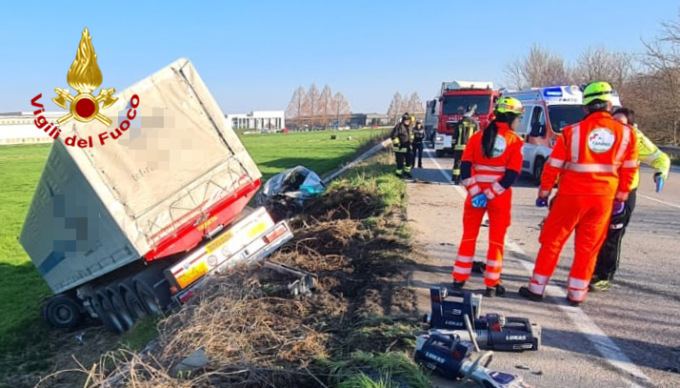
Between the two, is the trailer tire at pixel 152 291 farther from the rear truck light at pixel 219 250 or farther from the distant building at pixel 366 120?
the distant building at pixel 366 120

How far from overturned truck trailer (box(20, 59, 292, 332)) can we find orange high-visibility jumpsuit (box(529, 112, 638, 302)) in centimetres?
348

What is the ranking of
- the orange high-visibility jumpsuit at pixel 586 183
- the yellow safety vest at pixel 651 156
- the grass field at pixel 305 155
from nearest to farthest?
1. the orange high-visibility jumpsuit at pixel 586 183
2. the yellow safety vest at pixel 651 156
3. the grass field at pixel 305 155

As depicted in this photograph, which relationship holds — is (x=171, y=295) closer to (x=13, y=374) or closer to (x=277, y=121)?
(x=13, y=374)

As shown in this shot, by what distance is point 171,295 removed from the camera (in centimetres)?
578

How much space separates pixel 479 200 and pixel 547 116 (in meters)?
8.43

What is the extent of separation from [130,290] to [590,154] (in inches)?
204

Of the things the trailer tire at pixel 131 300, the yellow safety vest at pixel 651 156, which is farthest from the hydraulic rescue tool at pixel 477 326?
the trailer tire at pixel 131 300

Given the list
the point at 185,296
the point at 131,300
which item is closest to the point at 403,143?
the point at 185,296

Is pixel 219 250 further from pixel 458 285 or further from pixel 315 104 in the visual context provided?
pixel 315 104

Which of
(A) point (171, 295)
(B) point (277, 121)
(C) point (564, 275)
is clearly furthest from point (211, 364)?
(B) point (277, 121)

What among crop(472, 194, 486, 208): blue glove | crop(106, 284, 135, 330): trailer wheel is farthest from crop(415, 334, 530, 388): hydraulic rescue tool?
crop(106, 284, 135, 330): trailer wheel

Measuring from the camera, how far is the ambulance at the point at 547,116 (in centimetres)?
1174

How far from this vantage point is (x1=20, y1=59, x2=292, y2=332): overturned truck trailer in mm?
5336

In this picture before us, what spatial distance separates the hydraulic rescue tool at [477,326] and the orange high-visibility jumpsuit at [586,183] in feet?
3.51
